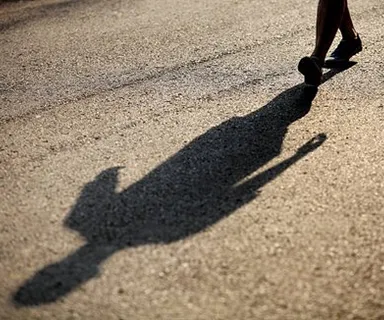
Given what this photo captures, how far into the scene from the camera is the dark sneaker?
491 centimetres

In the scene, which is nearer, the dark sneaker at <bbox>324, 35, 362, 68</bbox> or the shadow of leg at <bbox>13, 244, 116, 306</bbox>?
the shadow of leg at <bbox>13, 244, 116, 306</bbox>

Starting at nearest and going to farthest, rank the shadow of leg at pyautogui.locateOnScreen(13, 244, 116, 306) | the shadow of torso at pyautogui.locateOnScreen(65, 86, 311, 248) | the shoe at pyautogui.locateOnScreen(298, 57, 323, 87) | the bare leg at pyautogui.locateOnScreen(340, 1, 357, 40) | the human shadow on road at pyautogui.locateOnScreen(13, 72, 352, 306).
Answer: the shadow of leg at pyautogui.locateOnScreen(13, 244, 116, 306) → the human shadow on road at pyautogui.locateOnScreen(13, 72, 352, 306) → the shadow of torso at pyautogui.locateOnScreen(65, 86, 311, 248) → the shoe at pyautogui.locateOnScreen(298, 57, 323, 87) → the bare leg at pyautogui.locateOnScreen(340, 1, 357, 40)

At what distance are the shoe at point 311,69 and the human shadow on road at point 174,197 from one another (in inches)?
13.0

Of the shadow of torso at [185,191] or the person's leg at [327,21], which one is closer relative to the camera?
the shadow of torso at [185,191]

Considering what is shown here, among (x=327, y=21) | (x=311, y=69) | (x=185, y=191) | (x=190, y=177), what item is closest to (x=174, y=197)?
(x=185, y=191)

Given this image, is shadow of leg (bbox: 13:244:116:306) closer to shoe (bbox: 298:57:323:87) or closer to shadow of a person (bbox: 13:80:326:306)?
shadow of a person (bbox: 13:80:326:306)

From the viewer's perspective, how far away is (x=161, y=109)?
4.36 metres

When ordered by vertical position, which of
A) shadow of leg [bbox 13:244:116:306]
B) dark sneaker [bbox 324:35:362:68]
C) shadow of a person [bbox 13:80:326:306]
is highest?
dark sneaker [bbox 324:35:362:68]

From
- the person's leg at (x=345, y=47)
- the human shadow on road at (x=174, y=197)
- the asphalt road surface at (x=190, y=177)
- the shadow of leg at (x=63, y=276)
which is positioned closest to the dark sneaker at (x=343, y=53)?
the person's leg at (x=345, y=47)

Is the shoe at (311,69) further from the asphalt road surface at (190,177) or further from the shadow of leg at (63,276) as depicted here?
the shadow of leg at (63,276)

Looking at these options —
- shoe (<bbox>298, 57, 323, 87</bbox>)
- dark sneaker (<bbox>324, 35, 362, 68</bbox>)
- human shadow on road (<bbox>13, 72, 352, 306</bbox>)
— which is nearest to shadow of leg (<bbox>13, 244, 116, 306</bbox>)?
human shadow on road (<bbox>13, 72, 352, 306</bbox>)

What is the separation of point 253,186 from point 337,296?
3.41 feet

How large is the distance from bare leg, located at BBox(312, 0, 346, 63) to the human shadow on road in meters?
0.69

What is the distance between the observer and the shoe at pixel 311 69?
4.15 metres
